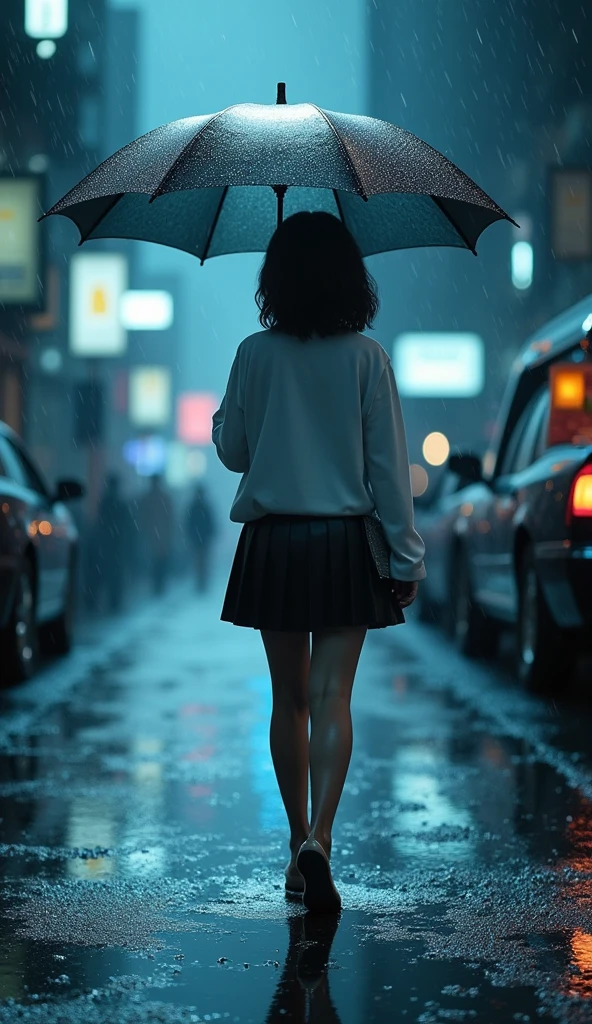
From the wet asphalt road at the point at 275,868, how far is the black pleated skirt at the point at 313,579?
2.58ft

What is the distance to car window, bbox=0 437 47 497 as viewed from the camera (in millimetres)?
11102

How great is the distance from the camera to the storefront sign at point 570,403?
9141 millimetres

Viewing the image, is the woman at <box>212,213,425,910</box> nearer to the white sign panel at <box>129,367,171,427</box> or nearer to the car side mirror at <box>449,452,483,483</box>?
the car side mirror at <box>449,452,483,483</box>

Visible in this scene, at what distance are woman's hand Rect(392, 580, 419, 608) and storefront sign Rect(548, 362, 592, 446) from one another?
14.8 ft

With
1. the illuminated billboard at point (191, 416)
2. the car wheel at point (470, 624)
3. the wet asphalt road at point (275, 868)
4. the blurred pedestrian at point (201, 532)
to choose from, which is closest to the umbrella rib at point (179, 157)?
the wet asphalt road at point (275, 868)

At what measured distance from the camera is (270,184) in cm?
470

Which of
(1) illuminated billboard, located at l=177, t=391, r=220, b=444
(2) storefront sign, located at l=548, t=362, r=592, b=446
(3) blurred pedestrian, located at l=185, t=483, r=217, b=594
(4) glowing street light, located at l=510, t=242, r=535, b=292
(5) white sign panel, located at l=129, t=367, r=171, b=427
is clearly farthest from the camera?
(1) illuminated billboard, located at l=177, t=391, r=220, b=444

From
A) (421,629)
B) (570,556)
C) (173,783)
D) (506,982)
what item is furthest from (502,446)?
(506,982)

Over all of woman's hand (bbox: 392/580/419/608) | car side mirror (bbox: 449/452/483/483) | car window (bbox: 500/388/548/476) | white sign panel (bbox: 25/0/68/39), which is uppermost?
white sign panel (bbox: 25/0/68/39)

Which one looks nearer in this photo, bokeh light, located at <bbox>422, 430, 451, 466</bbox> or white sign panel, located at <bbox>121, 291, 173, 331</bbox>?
white sign panel, located at <bbox>121, 291, 173, 331</bbox>

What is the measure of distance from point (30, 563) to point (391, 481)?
6.59 m

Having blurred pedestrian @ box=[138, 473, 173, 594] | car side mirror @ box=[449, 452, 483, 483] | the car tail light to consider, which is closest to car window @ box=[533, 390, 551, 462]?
car side mirror @ box=[449, 452, 483, 483]

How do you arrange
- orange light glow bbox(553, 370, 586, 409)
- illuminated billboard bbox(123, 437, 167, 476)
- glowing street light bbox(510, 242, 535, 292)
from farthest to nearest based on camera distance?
illuminated billboard bbox(123, 437, 167, 476) → glowing street light bbox(510, 242, 535, 292) → orange light glow bbox(553, 370, 586, 409)

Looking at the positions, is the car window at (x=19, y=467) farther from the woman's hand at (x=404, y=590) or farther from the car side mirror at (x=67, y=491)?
the woman's hand at (x=404, y=590)
